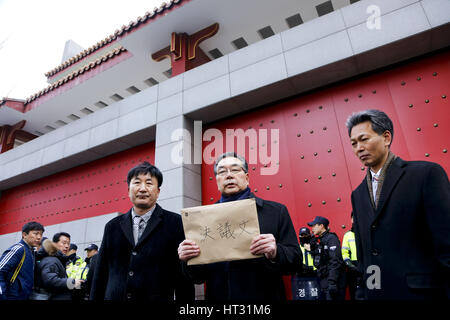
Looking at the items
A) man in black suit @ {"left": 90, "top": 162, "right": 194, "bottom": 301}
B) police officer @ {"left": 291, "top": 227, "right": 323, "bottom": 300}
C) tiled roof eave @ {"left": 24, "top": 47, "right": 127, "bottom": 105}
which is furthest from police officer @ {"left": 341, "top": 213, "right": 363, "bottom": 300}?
tiled roof eave @ {"left": 24, "top": 47, "right": 127, "bottom": 105}

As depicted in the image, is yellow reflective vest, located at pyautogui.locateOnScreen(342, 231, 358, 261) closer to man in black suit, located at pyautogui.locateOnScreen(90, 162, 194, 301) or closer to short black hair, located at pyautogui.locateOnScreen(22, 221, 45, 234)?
man in black suit, located at pyautogui.locateOnScreen(90, 162, 194, 301)

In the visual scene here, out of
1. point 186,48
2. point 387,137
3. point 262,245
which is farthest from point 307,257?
point 186,48

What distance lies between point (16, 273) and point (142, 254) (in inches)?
95.1

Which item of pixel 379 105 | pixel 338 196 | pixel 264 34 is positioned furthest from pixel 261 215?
pixel 264 34

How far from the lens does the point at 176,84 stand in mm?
7289

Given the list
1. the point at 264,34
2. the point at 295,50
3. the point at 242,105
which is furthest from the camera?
the point at 264,34

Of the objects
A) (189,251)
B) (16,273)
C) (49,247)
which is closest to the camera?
(189,251)

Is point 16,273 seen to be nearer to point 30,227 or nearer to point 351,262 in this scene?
point 30,227

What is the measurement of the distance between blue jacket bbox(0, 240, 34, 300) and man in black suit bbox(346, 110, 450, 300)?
388cm

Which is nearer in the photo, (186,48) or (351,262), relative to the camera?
(351,262)

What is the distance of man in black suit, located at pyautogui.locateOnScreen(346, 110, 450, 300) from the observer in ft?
4.46

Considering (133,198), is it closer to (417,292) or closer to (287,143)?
(417,292)

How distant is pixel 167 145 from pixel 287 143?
9.78 feet

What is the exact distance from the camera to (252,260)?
1.87 m
